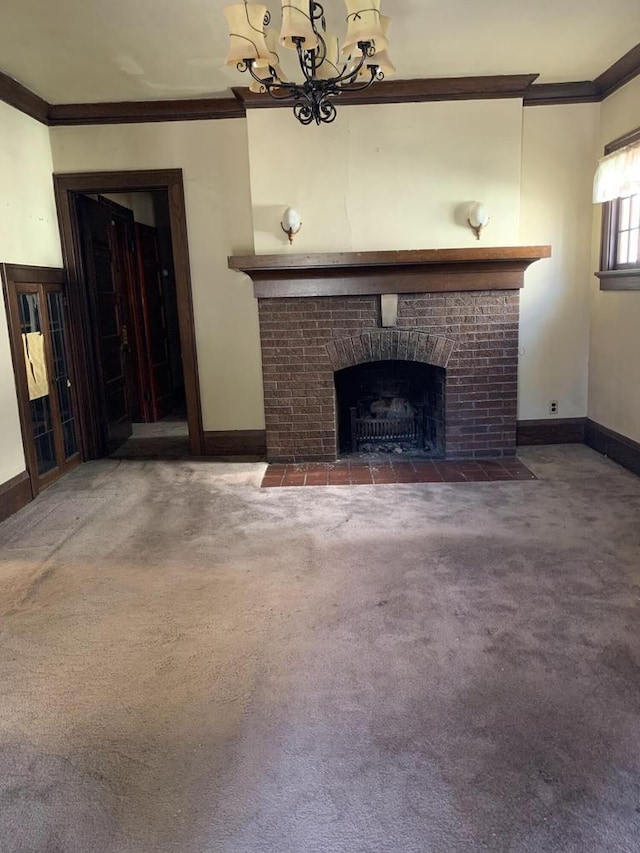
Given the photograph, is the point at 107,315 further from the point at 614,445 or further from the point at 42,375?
the point at 614,445

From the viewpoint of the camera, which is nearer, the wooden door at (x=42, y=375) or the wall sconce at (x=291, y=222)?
the wooden door at (x=42, y=375)

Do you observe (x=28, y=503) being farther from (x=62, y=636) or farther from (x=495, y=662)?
(x=495, y=662)

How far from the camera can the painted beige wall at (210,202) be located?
475 centimetres

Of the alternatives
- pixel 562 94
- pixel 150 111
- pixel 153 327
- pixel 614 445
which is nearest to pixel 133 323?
pixel 153 327

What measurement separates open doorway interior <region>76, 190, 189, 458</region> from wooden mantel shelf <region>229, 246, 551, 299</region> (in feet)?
4.55

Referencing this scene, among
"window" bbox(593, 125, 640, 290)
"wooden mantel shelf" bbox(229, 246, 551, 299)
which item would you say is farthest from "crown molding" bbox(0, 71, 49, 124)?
"window" bbox(593, 125, 640, 290)

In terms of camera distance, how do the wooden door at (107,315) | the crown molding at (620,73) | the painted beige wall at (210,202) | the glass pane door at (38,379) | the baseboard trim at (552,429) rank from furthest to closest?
the wooden door at (107,315) → the baseboard trim at (552,429) → the painted beige wall at (210,202) → the glass pane door at (38,379) → the crown molding at (620,73)

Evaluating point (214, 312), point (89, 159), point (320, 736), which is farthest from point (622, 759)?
point (89, 159)

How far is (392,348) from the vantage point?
470 cm

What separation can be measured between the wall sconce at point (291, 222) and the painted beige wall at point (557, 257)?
1779mm

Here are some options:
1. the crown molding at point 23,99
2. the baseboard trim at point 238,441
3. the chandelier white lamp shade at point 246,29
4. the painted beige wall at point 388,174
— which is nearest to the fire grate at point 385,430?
the baseboard trim at point 238,441

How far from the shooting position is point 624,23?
3.53m

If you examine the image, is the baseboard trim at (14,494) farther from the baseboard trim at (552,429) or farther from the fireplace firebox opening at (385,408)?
the baseboard trim at (552,429)

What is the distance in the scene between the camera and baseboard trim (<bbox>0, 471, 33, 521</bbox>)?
388 cm
